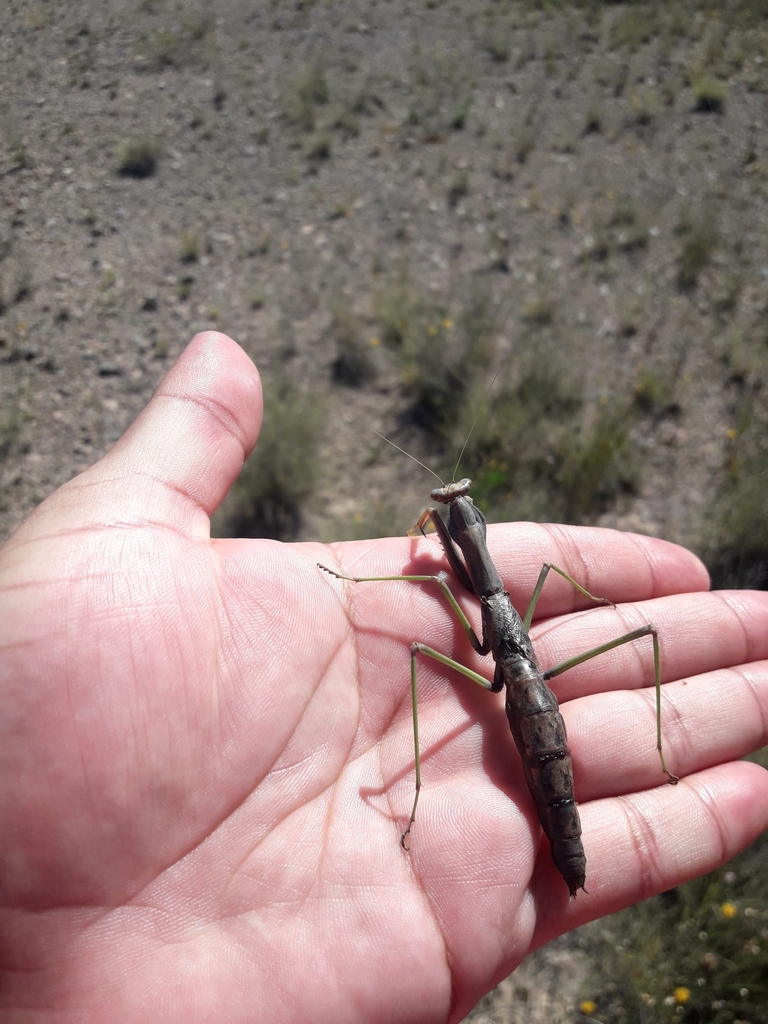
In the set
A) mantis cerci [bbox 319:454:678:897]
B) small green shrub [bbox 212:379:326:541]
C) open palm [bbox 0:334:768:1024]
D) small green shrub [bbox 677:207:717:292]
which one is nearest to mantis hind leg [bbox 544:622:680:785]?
mantis cerci [bbox 319:454:678:897]

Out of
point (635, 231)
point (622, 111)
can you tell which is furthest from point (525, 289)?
point (622, 111)

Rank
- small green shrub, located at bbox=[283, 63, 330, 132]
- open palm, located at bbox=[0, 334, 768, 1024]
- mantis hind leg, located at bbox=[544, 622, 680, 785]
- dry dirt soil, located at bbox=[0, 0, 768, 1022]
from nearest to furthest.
Answer: open palm, located at bbox=[0, 334, 768, 1024] → mantis hind leg, located at bbox=[544, 622, 680, 785] → dry dirt soil, located at bbox=[0, 0, 768, 1022] → small green shrub, located at bbox=[283, 63, 330, 132]

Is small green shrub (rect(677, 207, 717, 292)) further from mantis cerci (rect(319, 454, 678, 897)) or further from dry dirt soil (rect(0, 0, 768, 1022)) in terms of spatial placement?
mantis cerci (rect(319, 454, 678, 897))

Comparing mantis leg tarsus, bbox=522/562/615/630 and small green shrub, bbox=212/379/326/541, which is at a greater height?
mantis leg tarsus, bbox=522/562/615/630

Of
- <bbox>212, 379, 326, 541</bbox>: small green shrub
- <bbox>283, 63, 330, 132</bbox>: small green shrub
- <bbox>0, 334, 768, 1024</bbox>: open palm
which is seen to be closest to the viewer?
<bbox>0, 334, 768, 1024</bbox>: open palm

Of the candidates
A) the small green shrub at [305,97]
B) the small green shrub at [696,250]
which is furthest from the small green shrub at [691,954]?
the small green shrub at [305,97]

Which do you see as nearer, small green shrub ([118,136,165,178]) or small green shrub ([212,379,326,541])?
small green shrub ([212,379,326,541])

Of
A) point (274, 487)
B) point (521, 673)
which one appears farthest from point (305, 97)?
point (521, 673)
